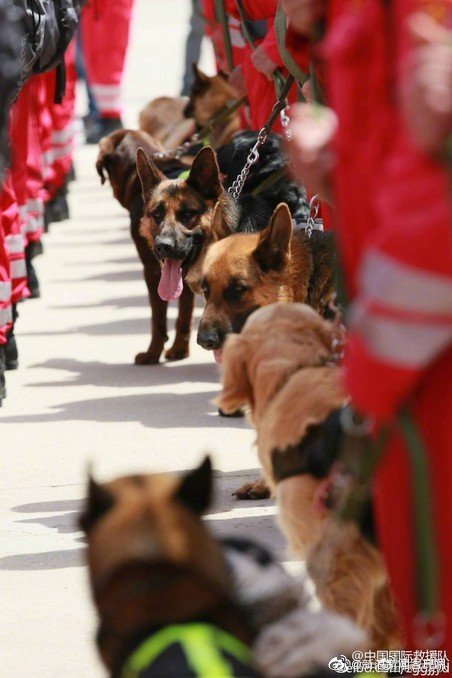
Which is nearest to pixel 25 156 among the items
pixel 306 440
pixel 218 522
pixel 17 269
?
pixel 17 269

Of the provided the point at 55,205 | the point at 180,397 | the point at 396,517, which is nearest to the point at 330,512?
the point at 396,517

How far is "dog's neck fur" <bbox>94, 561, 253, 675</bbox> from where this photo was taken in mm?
2268

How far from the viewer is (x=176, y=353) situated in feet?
23.0

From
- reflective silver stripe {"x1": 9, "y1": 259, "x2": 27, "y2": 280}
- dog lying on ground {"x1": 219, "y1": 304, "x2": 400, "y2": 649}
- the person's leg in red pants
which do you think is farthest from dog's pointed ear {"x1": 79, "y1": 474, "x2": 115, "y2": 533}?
the person's leg in red pants

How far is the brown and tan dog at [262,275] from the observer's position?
4.56 meters

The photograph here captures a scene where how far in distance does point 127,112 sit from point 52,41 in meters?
11.3

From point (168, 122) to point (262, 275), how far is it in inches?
171

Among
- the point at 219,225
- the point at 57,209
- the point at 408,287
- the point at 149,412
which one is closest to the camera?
the point at 408,287

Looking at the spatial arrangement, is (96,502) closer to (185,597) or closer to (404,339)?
(185,597)

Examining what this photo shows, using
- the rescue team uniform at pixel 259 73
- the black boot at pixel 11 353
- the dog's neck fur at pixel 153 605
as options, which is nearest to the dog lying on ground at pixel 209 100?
the rescue team uniform at pixel 259 73

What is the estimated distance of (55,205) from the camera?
11414 mm

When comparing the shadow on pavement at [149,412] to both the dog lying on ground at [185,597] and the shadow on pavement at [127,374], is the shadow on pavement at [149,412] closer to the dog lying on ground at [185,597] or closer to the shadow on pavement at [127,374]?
the shadow on pavement at [127,374]

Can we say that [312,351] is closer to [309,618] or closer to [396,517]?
[396,517]

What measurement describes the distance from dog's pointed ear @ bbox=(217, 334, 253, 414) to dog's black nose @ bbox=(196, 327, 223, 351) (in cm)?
167
